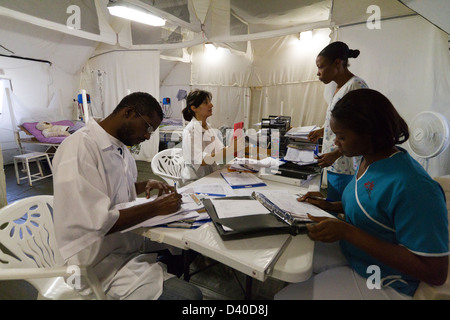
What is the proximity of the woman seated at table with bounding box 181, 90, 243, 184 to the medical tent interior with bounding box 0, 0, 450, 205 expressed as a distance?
1388mm

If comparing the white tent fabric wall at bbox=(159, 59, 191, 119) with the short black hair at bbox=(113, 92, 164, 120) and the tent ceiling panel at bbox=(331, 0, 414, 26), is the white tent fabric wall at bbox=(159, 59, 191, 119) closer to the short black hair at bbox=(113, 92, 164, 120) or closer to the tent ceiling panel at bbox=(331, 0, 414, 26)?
the tent ceiling panel at bbox=(331, 0, 414, 26)

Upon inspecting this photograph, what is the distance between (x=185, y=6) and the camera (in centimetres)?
430

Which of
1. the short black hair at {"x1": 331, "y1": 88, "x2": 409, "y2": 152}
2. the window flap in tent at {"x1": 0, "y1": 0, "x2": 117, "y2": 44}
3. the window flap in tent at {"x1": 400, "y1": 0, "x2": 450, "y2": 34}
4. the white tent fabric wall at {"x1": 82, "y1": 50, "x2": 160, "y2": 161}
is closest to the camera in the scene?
the short black hair at {"x1": 331, "y1": 88, "x2": 409, "y2": 152}

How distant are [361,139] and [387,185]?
0.21 meters

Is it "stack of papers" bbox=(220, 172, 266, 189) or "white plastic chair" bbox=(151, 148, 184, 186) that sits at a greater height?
"stack of papers" bbox=(220, 172, 266, 189)

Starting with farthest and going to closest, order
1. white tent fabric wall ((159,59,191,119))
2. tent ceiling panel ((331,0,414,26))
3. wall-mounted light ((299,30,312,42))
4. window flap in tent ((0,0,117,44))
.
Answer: white tent fabric wall ((159,59,191,119)) < wall-mounted light ((299,30,312,42)) < window flap in tent ((0,0,117,44)) < tent ceiling panel ((331,0,414,26))

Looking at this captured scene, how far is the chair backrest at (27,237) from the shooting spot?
118 centimetres

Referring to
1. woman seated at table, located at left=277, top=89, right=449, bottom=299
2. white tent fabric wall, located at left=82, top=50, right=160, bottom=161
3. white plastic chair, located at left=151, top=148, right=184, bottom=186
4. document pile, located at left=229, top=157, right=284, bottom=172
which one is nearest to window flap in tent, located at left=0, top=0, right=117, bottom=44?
white tent fabric wall, located at left=82, top=50, right=160, bottom=161

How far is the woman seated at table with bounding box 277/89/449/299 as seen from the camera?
76 cm

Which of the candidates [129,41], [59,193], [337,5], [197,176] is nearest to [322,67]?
[197,176]

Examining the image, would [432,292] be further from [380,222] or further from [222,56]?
[222,56]

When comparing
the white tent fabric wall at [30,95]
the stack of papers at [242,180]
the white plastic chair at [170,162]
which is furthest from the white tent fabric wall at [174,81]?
the stack of papers at [242,180]

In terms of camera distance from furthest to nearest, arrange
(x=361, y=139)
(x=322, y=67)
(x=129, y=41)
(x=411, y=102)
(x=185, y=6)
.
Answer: (x=129, y=41), (x=185, y=6), (x=411, y=102), (x=322, y=67), (x=361, y=139)
